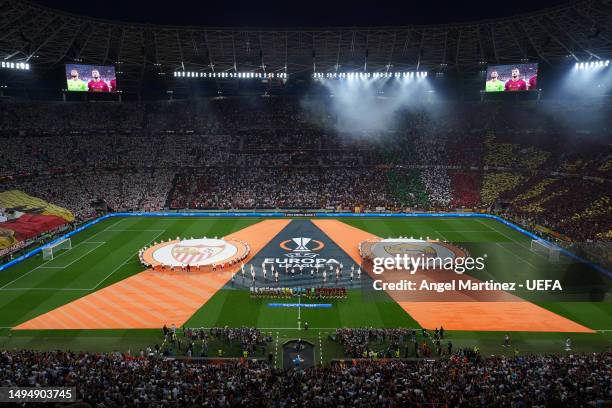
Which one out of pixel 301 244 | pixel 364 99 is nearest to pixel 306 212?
pixel 301 244

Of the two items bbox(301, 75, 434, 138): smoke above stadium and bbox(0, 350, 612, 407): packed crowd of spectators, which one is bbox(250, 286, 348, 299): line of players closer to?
bbox(0, 350, 612, 407): packed crowd of spectators

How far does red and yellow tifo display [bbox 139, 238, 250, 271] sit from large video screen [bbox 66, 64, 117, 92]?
3724 cm

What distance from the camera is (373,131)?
83.6m

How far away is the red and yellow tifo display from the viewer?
4072 cm

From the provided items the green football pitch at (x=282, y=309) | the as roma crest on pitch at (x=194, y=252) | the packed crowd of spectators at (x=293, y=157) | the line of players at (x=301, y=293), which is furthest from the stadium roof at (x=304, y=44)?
the line of players at (x=301, y=293)

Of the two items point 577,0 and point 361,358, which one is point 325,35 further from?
point 361,358

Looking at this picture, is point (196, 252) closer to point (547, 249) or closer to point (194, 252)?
point (194, 252)

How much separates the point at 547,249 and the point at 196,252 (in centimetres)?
3531

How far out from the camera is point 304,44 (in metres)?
68.4

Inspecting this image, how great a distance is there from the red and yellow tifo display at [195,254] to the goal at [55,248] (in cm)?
870

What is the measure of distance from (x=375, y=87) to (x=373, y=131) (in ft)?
32.4

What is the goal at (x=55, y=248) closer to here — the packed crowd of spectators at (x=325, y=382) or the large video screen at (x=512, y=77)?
the packed crowd of spectators at (x=325, y=382)

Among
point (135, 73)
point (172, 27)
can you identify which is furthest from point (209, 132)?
point (172, 27)

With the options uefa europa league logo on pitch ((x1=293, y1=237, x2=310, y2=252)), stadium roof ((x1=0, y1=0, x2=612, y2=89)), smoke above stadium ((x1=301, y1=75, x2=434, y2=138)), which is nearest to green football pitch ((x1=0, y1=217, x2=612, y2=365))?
uefa europa league logo on pitch ((x1=293, y1=237, x2=310, y2=252))
